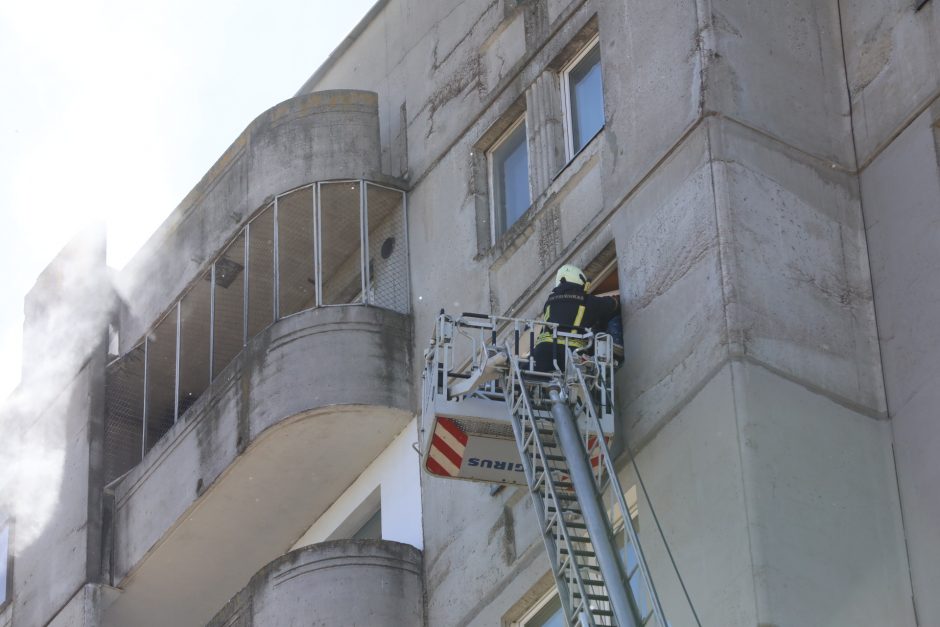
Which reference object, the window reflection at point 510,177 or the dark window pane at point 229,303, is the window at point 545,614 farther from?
the dark window pane at point 229,303

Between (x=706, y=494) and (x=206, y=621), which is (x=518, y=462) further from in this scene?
(x=206, y=621)

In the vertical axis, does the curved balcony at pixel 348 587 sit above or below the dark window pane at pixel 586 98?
below

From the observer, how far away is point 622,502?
16.7m

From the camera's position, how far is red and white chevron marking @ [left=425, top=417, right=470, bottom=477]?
1886cm

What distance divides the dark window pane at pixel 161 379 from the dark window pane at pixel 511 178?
5.72 meters

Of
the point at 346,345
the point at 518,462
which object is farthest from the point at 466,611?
the point at 346,345

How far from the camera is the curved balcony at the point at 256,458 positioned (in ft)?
75.0

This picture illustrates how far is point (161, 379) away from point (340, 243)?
4.02 m

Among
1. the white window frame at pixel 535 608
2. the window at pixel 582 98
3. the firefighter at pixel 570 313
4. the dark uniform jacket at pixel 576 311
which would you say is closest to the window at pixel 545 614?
the white window frame at pixel 535 608

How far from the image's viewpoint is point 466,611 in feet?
68.2

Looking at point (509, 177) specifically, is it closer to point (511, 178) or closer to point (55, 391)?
point (511, 178)

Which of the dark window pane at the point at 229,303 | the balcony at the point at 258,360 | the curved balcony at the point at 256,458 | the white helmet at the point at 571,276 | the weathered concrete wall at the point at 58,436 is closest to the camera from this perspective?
the white helmet at the point at 571,276

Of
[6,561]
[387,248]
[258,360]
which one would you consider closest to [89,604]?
[6,561]

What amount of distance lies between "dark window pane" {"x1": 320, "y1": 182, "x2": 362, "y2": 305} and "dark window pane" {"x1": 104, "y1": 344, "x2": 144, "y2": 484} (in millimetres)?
3254
